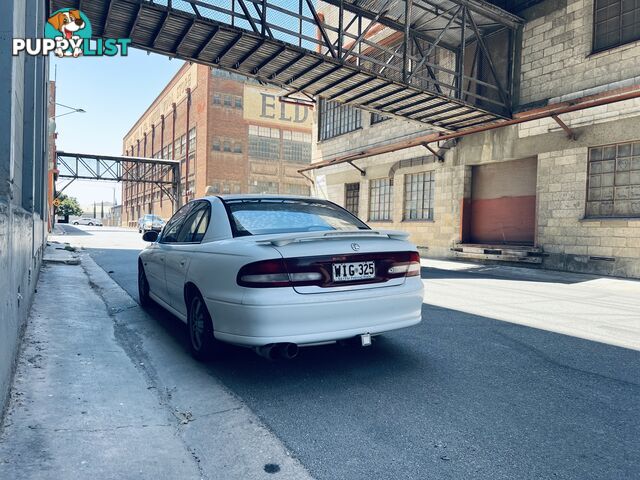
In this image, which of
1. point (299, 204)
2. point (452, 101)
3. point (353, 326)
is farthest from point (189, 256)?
point (452, 101)

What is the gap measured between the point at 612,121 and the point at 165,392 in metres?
12.4

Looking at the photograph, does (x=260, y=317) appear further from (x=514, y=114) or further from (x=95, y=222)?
(x=95, y=222)

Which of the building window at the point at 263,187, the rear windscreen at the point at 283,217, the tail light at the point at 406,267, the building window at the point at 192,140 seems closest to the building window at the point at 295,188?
the building window at the point at 263,187

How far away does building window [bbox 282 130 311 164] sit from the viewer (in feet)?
157

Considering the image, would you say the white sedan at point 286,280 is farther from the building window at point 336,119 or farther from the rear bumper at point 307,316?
the building window at point 336,119

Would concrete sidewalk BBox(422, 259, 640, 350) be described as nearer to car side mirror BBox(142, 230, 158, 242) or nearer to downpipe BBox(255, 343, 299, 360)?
downpipe BBox(255, 343, 299, 360)

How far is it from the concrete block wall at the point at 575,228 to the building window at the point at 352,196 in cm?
1009

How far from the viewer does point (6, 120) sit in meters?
3.80

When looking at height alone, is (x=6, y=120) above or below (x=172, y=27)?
below

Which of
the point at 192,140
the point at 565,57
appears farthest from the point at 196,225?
the point at 192,140

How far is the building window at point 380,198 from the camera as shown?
20.0m

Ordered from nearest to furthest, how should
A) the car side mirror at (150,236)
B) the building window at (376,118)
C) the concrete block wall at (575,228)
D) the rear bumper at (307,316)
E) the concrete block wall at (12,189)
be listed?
1. the concrete block wall at (12,189)
2. the rear bumper at (307,316)
3. the car side mirror at (150,236)
4. the concrete block wall at (575,228)
5. the building window at (376,118)

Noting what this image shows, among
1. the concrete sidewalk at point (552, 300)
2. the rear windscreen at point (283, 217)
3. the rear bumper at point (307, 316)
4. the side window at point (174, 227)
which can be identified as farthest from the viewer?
the concrete sidewalk at point (552, 300)

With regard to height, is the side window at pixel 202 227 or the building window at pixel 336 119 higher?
the building window at pixel 336 119
